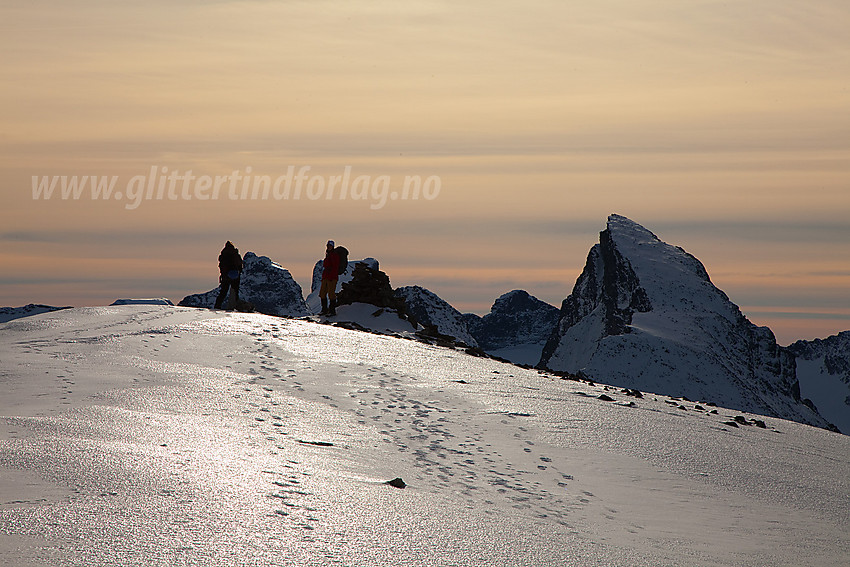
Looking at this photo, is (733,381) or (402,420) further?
(733,381)

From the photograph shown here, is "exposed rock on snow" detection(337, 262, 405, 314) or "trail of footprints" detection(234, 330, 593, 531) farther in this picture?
"exposed rock on snow" detection(337, 262, 405, 314)

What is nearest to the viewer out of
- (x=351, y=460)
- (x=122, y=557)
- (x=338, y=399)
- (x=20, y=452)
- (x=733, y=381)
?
(x=122, y=557)

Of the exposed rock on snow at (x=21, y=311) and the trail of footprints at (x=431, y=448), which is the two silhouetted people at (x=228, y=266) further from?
the trail of footprints at (x=431, y=448)

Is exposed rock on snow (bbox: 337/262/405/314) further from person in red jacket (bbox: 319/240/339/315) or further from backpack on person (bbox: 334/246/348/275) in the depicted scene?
person in red jacket (bbox: 319/240/339/315)

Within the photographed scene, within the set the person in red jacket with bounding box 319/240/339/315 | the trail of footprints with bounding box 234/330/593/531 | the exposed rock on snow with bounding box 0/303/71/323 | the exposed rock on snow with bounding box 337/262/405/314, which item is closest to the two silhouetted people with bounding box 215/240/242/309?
the person in red jacket with bounding box 319/240/339/315

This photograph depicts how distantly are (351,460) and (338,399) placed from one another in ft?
12.9

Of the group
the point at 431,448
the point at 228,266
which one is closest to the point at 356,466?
the point at 431,448

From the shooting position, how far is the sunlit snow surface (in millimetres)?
5926

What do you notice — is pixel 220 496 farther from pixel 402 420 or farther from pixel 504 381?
pixel 504 381

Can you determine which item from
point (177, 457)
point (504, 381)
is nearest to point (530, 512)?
point (177, 457)

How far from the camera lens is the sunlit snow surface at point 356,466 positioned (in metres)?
5.93

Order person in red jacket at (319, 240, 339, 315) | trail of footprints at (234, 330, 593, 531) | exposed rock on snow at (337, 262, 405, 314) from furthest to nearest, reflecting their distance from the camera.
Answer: exposed rock on snow at (337, 262, 405, 314), person in red jacket at (319, 240, 339, 315), trail of footprints at (234, 330, 593, 531)

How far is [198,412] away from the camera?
10445 millimetres

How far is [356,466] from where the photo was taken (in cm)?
889
